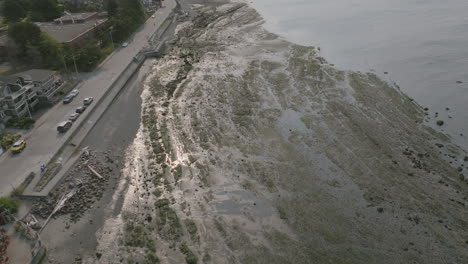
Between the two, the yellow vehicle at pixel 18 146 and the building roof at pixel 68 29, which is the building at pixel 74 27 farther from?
the yellow vehicle at pixel 18 146

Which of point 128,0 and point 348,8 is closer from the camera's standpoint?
point 128,0

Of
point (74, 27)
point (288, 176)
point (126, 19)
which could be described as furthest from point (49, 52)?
point (288, 176)

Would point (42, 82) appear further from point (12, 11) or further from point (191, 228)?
point (12, 11)

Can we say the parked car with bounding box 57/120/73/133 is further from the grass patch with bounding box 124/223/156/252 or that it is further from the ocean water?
the ocean water

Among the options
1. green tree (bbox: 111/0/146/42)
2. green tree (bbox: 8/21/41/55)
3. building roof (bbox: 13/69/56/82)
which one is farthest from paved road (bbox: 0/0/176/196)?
green tree (bbox: 8/21/41/55)

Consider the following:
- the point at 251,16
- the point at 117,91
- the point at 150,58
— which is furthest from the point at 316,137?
the point at 251,16

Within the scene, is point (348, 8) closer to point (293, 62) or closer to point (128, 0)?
point (293, 62)

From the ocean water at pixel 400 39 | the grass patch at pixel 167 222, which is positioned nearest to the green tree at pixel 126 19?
the ocean water at pixel 400 39
